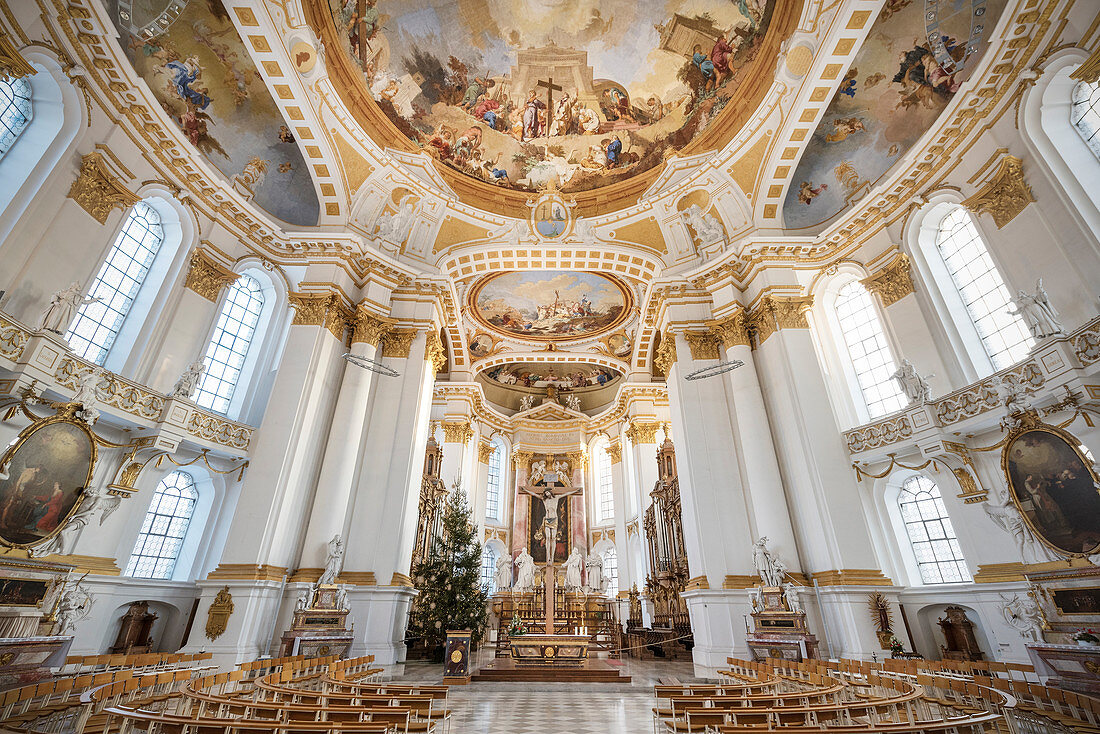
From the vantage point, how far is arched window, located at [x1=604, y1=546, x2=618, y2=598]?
25531mm

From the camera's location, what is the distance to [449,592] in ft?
50.0

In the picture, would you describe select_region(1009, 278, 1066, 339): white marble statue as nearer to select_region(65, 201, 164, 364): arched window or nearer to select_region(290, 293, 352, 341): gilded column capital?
select_region(290, 293, 352, 341): gilded column capital

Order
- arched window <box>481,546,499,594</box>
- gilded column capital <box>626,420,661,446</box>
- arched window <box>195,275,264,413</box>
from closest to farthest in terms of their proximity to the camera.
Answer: arched window <box>195,275,264,413</box> → gilded column capital <box>626,420,661,446</box> → arched window <box>481,546,499,594</box>

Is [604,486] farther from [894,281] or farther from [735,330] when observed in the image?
[894,281]

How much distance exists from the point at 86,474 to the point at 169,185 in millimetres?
7135

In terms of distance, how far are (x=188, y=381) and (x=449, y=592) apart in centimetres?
902

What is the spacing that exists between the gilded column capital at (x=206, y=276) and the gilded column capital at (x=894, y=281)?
1751 cm

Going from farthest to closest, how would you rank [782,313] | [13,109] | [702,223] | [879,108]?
[702,223] < [782,313] < [879,108] < [13,109]

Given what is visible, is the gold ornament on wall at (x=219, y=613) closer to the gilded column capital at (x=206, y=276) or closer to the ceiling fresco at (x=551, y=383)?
the gilded column capital at (x=206, y=276)

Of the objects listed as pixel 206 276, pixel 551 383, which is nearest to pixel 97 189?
pixel 206 276

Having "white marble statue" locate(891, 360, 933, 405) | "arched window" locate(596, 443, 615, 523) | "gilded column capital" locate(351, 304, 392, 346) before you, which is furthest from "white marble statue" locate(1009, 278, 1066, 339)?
"arched window" locate(596, 443, 615, 523)

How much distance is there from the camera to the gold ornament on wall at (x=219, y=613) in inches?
433

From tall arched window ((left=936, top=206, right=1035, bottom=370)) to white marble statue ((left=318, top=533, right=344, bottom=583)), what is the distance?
1578 cm

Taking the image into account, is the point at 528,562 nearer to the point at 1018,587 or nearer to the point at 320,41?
the point at 1018,587
